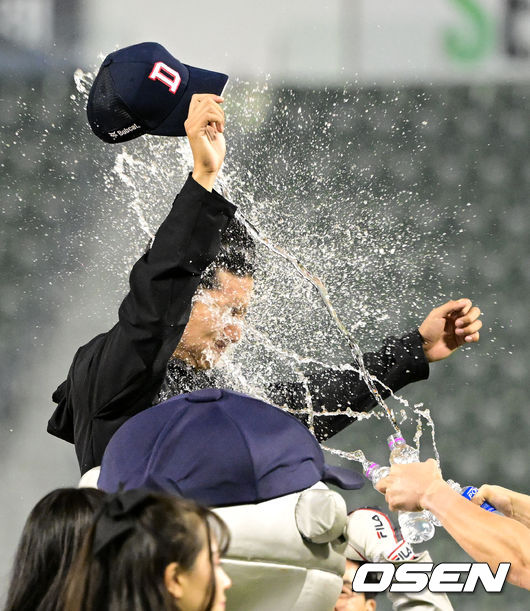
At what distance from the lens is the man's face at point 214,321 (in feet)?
4.43

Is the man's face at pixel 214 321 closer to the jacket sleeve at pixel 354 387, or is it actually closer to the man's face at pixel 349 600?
the jacket sleeve at pixel 354 387

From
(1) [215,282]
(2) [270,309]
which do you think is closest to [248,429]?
(1) [215,282]

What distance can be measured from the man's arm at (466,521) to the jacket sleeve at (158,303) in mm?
286

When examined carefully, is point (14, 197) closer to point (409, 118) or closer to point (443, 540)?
point (409, 118)

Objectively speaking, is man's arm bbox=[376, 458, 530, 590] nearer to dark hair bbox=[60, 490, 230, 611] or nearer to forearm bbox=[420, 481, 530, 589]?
forearm bbox=[420, 481, 530, 589]

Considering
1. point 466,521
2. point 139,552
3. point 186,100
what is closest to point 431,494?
point 466,521

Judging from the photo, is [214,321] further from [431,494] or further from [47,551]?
[47,551]

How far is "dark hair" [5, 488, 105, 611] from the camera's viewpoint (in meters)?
0.85

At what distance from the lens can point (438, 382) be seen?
2.60 metres

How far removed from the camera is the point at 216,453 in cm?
86

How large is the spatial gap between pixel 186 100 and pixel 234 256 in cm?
26

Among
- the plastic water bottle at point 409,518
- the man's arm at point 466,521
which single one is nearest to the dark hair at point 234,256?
the plastic water bottle at point 409,518

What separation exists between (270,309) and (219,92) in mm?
643

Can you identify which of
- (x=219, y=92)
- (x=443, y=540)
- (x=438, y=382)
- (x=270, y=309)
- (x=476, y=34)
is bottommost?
(x=443, y=540)
